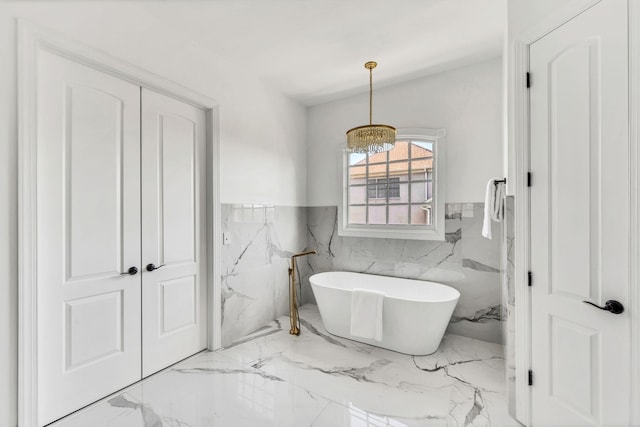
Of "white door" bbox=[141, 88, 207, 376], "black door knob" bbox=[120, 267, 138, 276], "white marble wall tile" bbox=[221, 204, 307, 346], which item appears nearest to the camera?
"black door knob" bbox=[120, 267, 138, 276]

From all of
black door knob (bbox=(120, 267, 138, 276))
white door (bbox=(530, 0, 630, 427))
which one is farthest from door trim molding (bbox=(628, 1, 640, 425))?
black door knob (bbox=(120, 267, 138, 276))

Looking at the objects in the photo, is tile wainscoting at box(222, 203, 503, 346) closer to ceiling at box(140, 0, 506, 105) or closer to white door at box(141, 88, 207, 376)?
white door at box(141, 88, 207, 376)

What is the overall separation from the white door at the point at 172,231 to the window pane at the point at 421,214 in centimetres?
221

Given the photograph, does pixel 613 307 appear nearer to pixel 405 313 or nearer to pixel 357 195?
pixel 405 313

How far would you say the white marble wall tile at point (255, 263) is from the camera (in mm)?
2693

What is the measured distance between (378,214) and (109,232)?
8.59 feet

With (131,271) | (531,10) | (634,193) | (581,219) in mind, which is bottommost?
(131,271)

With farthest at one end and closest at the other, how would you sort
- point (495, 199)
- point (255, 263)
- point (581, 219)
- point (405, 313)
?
1. point (255, 263)
2. point (405, 313)
3. point (495, 199)
4. point (581, 219)

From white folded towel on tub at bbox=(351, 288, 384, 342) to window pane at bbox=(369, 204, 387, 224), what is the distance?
112cm

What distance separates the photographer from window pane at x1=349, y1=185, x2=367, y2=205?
3.55 meters

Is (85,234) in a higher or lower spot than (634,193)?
lower

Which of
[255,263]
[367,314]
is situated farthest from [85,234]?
[367,314]

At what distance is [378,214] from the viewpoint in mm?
Answer: 3436

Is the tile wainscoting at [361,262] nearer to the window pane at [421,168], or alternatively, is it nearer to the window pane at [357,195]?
the window pane at [357,195]
